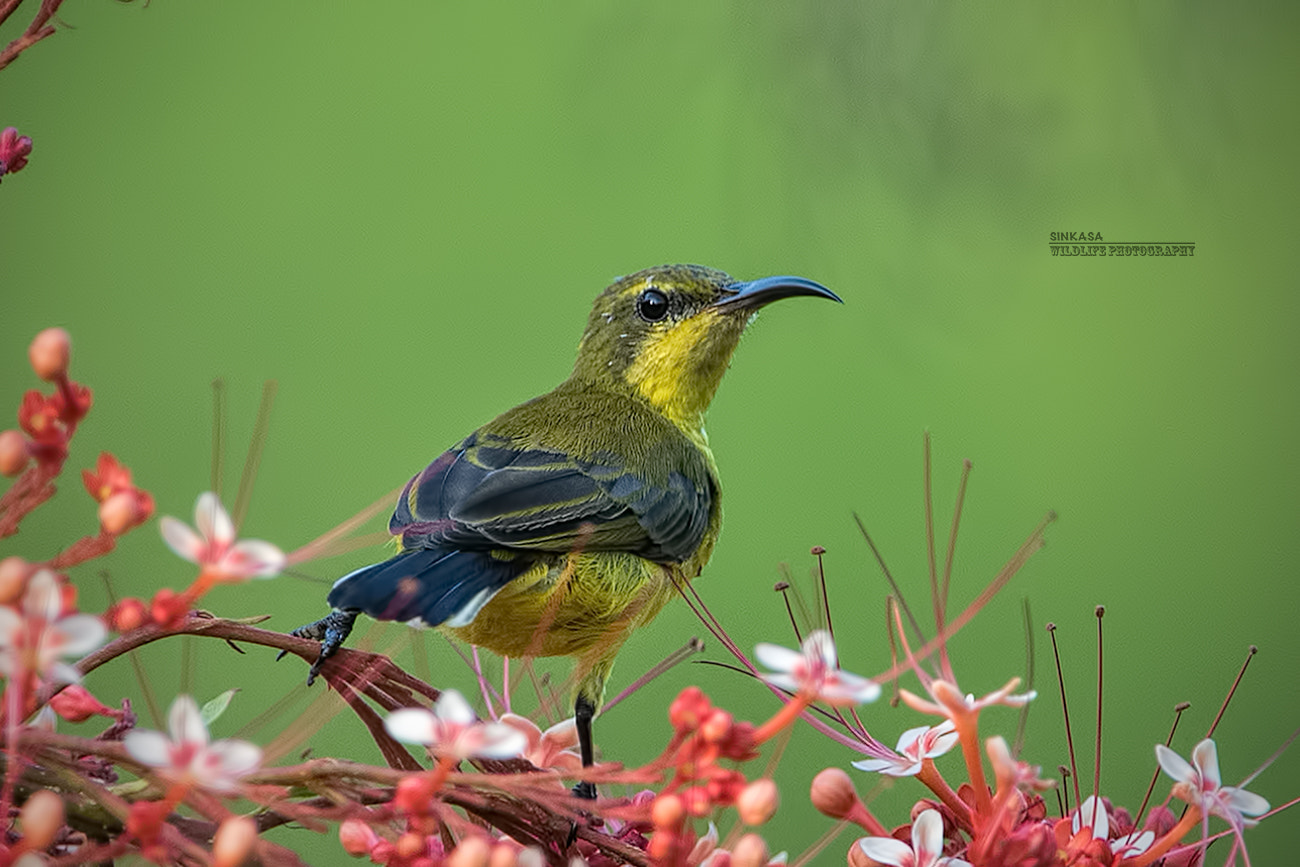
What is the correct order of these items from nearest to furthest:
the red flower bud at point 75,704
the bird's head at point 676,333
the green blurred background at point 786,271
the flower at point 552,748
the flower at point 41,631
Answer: the flower at point 41,631
the red flower bud at point 75,704
the flower at point 552,748
the bird's head at point 676,333
the green blurred background at point 786,271

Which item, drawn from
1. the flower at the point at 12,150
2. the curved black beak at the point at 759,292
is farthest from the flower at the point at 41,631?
the curved black beak at the point at 759,292

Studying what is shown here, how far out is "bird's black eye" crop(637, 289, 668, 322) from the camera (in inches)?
84.5

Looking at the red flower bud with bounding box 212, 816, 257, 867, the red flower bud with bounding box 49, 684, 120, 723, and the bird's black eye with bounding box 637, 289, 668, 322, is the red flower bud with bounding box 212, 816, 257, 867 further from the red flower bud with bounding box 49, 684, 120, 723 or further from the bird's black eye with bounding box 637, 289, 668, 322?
the bird's black eye with bounding box 637, 289, 668, 322

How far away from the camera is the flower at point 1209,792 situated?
940 millimetres

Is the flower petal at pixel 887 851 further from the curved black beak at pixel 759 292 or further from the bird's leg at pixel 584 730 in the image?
the curved black beak at pixel 759 292

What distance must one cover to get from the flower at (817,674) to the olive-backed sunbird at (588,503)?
30 cm

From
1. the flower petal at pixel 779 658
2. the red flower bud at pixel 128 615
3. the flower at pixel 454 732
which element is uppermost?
the red flower bud at pixel 128 615

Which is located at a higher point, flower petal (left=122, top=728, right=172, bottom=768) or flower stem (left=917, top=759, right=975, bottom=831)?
flower petal (left=122, top=728, right=172, bottom=768)

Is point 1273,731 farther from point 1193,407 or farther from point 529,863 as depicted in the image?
point 529,863

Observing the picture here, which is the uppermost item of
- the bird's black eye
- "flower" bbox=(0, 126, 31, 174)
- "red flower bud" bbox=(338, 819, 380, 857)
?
"flower" bbox=(0, 126, 31, 174)

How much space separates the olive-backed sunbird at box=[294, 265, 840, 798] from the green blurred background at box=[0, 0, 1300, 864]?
1.10m

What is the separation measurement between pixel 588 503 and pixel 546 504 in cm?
11

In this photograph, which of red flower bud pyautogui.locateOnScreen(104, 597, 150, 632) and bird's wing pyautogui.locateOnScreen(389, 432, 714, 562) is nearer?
red flower bud pyautogui.locateOnScreen(104, 597, 150, 632)


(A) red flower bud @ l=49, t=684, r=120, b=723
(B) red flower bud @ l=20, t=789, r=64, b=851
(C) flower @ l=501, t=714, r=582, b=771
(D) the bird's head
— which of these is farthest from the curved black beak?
(B) red flower bud @ l=20, t=789, r=64, b=851
